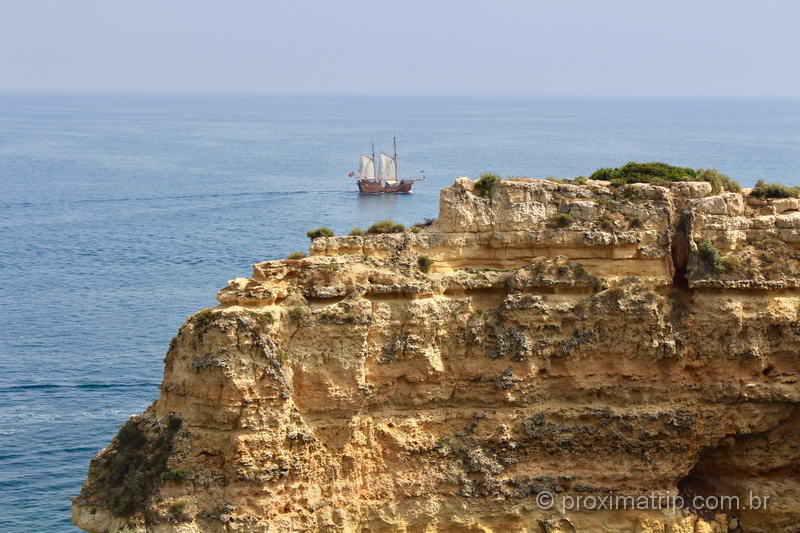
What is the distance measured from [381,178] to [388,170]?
10.5 ft

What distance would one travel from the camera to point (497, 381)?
36.1 m

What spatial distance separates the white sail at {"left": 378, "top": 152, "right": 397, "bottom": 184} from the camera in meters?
158

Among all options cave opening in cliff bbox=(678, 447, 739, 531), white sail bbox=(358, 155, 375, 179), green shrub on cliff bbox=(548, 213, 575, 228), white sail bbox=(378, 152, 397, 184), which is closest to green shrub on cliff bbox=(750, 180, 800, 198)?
green shrub on cliff bbox=(548, 213, 575, 228)

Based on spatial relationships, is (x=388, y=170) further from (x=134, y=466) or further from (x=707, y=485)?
(x=134, y=466)

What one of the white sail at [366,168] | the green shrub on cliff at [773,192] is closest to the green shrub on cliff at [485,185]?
the green shrub on cliff at [773,192]

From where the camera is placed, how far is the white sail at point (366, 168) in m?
157

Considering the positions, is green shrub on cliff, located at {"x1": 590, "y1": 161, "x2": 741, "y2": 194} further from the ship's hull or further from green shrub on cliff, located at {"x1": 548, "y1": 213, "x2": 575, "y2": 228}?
the ship's hull

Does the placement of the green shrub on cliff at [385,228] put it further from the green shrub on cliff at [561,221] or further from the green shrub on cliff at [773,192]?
the green shrub on cliff at [773,192]

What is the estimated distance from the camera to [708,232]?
37.7 m

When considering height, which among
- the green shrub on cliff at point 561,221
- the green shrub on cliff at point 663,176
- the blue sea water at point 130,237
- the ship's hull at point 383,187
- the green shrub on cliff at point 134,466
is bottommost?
the ship's hull at point 383,187

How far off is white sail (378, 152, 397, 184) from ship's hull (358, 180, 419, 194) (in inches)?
107

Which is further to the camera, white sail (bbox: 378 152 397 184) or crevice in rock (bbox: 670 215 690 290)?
white sail (bbox: 378 152 397 184)

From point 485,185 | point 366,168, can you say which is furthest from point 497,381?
point 366,168

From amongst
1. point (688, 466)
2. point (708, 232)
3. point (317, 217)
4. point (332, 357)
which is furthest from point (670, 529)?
point (317, 217)
